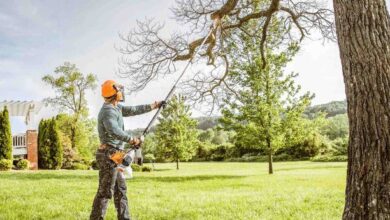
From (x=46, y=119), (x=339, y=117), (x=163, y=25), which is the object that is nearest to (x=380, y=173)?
(x=163, y=25)

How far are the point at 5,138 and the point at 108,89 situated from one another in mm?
26192

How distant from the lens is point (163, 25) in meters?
12.5

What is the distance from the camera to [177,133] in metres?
41.9

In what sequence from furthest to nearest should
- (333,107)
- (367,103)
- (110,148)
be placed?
(333,107), (110,148), (367,103)

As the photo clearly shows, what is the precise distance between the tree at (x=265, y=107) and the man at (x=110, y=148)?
17.1 metres

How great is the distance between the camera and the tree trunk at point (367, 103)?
4.16 meters

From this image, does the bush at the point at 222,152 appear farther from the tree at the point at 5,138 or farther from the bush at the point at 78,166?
the tree at the point at 5,138

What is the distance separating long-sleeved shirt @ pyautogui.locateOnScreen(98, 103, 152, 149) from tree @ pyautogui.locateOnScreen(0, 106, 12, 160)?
25548 millimetres

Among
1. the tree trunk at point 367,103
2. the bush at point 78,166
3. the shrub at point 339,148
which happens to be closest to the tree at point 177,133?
the bush at point 78,166

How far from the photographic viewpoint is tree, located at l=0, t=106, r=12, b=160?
2900cm

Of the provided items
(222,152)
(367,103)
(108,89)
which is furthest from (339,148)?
(367,103)

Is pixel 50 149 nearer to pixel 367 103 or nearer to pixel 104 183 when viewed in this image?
pixel 104 183

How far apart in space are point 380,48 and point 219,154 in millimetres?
54877

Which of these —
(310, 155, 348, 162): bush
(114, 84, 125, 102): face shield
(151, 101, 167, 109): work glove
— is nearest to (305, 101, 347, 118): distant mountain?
(310, 155, 348, 162): bush
